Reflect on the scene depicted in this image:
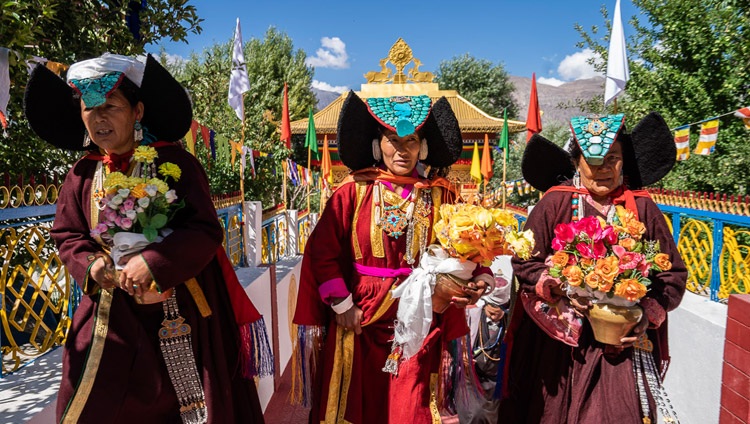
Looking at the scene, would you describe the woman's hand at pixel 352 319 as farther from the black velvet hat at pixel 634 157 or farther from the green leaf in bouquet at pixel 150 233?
the black velvet hat at pixel 634 157

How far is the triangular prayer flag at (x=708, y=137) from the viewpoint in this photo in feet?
20.0

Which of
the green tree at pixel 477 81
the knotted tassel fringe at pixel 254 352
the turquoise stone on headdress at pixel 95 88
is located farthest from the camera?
the green tree at pixel 477 81

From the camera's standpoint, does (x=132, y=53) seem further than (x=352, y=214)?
Yes

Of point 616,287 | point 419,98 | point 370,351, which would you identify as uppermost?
point 419,98

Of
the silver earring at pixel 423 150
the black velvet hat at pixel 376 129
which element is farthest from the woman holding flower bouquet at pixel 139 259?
the silver earring at pixel 423 150

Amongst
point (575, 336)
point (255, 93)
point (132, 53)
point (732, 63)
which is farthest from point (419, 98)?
point (255, 93)

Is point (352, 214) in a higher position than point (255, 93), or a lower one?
lower

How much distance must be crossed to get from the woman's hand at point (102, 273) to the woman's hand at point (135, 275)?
74 millimetres

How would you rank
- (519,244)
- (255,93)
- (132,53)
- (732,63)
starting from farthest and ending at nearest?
(255,93) → (732,63) → (132,53) → (519,244)

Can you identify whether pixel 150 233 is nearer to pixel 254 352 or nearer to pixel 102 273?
pixel 102 273

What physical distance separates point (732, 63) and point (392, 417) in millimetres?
8314

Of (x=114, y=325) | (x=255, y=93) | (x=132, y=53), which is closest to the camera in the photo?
(x=114, y=325)

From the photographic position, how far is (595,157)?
2.76m

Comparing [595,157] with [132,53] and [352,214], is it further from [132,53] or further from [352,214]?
[132,53]
